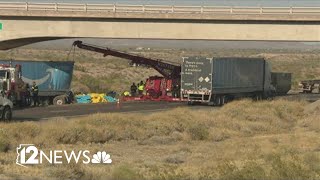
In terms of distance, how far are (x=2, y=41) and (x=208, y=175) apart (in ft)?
118

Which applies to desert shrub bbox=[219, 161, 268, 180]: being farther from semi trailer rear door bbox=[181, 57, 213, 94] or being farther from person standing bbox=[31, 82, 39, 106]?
semi trailer rear door bbox=[181, 57, 213, 94]

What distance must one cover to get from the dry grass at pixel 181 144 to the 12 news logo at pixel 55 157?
35cm

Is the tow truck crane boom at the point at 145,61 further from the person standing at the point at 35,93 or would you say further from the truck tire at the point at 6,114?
the truck tire at the point at 6,114

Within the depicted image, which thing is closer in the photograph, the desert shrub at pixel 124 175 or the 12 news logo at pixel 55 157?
the desert shrub at pixel 124 175

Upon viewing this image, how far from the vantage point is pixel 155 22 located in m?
46.3

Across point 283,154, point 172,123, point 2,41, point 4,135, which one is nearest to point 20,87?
point 2,41

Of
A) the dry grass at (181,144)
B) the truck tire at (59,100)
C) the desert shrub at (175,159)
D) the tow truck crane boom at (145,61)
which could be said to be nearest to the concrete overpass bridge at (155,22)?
the truck tire at (59,100)

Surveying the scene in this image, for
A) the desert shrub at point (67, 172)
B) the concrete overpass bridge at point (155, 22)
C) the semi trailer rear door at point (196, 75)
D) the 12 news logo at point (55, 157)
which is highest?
the concrete overpass bridge at point (155, 22)

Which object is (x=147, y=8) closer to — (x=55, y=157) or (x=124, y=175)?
(x=55, y=157)

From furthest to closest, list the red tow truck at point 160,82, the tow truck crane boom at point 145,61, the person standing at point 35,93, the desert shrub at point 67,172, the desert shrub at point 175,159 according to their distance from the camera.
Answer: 1. the tow truck crane boom at point 145,61
2. the red tow truck at point 160,82
3. the person standing at point 35,93
4. the desert shrub at point 175,159
5. the desert shrub at point 67,172

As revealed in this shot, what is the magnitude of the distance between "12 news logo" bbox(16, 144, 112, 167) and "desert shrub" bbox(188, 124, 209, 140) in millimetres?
6498

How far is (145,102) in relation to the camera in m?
50.2

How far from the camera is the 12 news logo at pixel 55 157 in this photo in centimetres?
1684

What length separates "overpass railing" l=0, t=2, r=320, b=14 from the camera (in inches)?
1750
